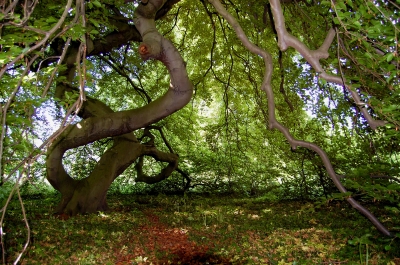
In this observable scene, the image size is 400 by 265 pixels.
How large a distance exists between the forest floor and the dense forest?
3 cm

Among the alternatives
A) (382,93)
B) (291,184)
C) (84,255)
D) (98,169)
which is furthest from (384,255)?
(291,184)

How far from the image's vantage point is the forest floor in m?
3.83

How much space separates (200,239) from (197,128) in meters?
6.69

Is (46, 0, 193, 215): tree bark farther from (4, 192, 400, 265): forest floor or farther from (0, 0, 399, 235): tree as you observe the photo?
(4, 192, 400, 265): forest floor

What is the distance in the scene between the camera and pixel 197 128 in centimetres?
1129

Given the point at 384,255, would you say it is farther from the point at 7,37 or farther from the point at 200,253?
the point at 7,37

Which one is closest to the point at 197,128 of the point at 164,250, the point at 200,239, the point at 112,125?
the point at 112,125

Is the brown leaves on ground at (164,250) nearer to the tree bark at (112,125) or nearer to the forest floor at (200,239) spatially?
the forest floor at (200,239)

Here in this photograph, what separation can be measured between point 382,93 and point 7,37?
339cm

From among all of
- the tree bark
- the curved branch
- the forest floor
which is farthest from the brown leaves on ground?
the curved branch

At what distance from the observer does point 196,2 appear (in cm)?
857

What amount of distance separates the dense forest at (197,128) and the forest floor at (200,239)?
0.11 feet

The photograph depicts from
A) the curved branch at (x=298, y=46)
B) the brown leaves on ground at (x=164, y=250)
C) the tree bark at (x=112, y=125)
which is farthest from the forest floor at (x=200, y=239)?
the curved branch at (x=298, y=46)

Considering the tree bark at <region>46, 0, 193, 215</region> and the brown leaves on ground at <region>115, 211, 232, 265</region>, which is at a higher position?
the tree bark at <region>46, 0, 193, 215</region>
